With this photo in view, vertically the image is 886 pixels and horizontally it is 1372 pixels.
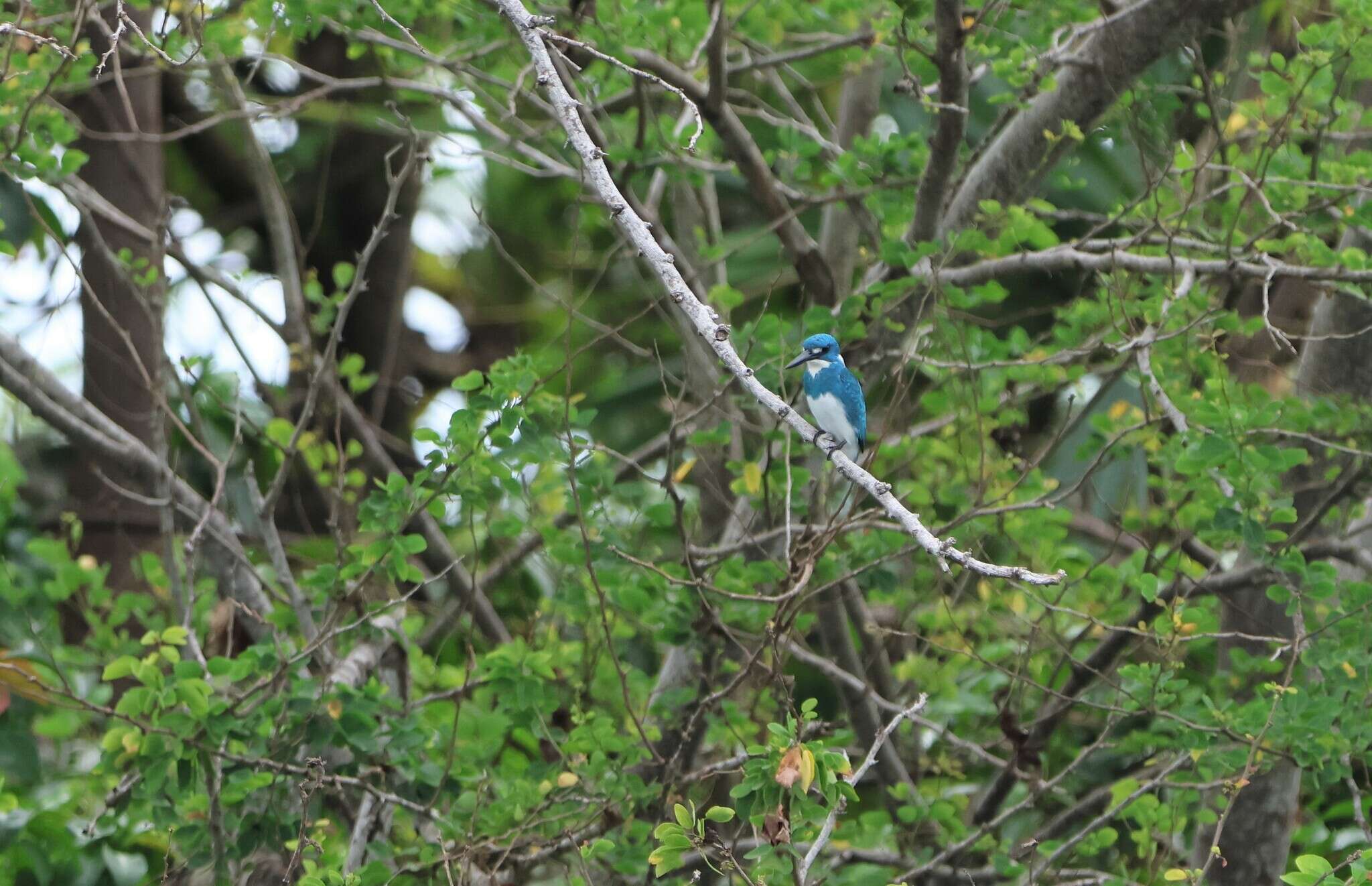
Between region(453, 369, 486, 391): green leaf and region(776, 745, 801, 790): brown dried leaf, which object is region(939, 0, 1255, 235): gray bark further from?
region(776, 745, 801, 790): brown dried leaf

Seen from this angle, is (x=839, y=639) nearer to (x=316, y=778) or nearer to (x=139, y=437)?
(x=316, y=778)

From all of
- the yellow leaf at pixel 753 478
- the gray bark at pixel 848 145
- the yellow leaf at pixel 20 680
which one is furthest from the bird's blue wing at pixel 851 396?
the yellow leaf at pixel 20 680

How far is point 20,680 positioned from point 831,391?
246cm

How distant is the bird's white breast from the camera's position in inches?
172

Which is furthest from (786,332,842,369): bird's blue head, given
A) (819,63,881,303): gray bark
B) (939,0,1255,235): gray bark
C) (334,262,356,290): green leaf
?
(334,262,356,290): green leaf

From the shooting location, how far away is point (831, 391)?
14.3 feet

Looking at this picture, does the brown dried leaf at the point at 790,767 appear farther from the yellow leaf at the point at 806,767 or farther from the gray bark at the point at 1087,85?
the gray bark at the point at 1087,85

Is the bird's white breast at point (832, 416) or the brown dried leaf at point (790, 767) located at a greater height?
the brown dried leaf at point (790, 767)

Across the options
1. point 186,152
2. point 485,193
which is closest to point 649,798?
point 485,193

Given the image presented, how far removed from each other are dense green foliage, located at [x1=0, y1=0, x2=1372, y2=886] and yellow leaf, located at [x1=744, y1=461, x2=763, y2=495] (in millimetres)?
35

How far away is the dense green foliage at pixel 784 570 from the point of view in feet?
11.8

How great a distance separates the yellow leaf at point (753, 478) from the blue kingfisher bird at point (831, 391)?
0.82 feet

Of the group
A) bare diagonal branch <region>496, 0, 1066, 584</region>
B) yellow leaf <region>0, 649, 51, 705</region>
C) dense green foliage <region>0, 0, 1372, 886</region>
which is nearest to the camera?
bare diagonal branch <region>496, 0, 1066, 584</region>

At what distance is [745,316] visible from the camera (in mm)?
7055
